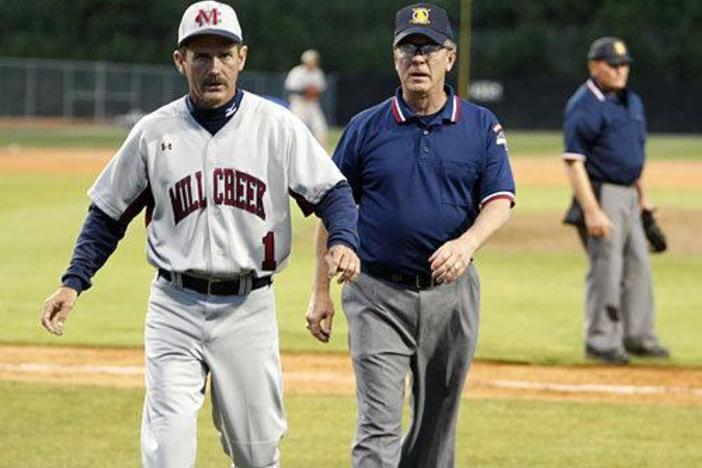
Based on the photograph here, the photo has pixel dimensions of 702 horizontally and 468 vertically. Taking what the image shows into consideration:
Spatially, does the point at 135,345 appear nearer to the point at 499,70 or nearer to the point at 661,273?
the point at 661,273

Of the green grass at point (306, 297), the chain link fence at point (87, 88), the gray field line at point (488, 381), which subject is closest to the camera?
the gray field line at point (488, 381)

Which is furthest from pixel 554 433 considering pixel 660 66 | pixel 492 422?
pixel 660 66

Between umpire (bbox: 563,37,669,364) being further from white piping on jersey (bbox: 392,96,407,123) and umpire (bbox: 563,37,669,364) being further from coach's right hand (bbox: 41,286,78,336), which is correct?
coach's right hand (bbox: 41,286,78,336)

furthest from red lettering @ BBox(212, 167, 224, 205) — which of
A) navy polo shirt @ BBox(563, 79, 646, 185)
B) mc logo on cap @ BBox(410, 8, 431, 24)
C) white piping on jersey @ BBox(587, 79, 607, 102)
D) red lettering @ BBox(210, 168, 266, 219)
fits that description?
white piping on jersey @ BBox(587, 79, 607, 102)

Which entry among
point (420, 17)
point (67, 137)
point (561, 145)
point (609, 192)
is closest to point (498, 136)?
point (420, 17)

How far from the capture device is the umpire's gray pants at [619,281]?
11.2 metres

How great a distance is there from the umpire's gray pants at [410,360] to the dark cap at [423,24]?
926 mm

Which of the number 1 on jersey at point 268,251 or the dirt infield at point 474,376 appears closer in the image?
the number 1 on jersey at point 268,251

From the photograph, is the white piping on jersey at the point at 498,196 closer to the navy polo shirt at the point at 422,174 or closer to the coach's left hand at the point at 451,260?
the navy polo shirt at the point at 422,174

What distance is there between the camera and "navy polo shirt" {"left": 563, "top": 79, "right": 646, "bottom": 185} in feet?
36.1

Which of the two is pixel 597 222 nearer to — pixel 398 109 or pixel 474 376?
pixel 474 376

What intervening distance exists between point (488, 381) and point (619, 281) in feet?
3.75

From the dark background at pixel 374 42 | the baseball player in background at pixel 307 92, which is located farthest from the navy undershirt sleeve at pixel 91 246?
the dark background at pixel 374 42

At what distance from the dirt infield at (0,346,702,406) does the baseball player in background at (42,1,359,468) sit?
436 centimetres
